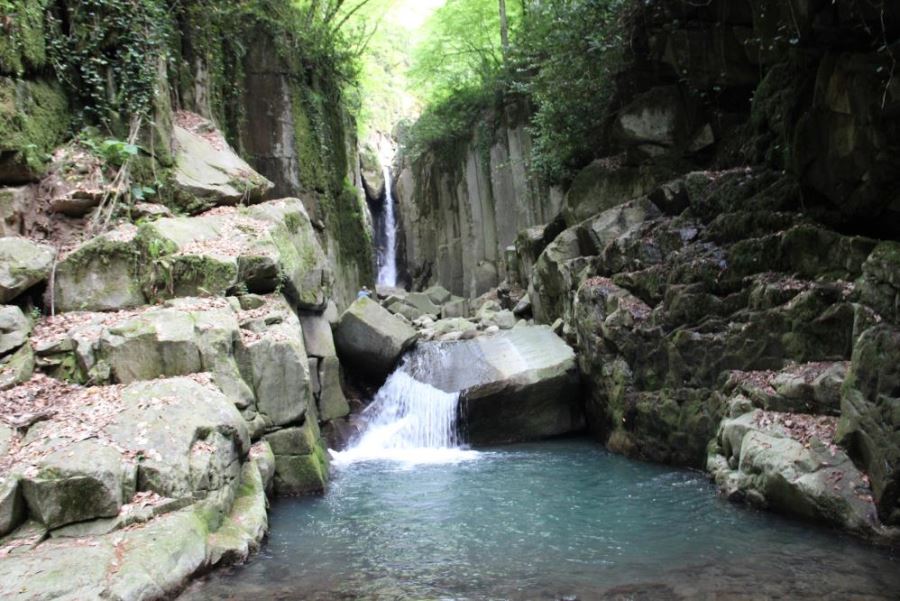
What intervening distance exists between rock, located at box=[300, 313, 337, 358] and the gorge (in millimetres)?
118

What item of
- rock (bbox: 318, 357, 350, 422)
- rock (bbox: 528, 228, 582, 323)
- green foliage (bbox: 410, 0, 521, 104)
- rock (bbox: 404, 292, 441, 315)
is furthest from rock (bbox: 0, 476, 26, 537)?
green foliage (bbox: 410, 0, 521, 104)

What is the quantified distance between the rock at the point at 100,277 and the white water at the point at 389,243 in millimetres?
22090

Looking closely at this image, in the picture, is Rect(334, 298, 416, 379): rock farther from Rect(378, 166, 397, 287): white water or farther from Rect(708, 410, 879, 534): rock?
Rect(378, 166, 397, 287): white water

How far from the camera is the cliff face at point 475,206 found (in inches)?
969

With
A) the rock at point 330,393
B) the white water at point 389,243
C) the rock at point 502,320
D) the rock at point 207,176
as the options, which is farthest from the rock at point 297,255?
the white water at point 389,243

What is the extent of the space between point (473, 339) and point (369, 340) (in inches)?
108

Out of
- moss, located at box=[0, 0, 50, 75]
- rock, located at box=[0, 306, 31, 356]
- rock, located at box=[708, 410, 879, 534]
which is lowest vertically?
rock, located at box=[708, 410, 879, 534]

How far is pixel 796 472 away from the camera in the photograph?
7.81m

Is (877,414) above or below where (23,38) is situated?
below

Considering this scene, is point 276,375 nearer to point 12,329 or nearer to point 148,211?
point 12,329

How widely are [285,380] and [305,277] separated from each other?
3.79 m

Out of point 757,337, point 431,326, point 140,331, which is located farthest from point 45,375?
point 431,326

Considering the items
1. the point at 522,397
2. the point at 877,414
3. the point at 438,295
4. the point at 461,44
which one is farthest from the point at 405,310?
the point at 877,414

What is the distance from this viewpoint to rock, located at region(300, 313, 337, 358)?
13.6 meters
